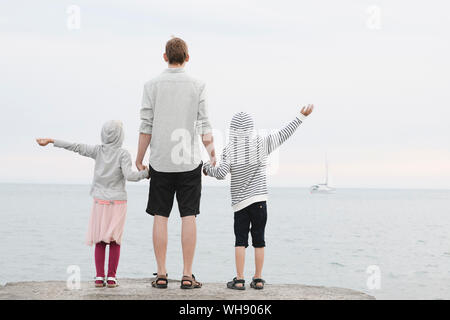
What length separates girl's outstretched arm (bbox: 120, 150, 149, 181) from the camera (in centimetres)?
538

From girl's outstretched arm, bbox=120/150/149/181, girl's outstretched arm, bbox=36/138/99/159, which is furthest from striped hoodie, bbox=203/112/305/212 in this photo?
girl's outstretched arm, bbox=36/138/99/159

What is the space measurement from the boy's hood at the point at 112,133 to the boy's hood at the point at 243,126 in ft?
4.00

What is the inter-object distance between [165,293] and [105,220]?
102 cm

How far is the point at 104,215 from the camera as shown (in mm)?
5582

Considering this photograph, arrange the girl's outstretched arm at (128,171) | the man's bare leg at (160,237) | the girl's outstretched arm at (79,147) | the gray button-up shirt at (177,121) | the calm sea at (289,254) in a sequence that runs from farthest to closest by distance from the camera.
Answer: the calm sea at (289,254) → the girl's outstretched arm at (79,147) → the girl's outstretched arm at (128,171) → the man's bare leg at (160,237) → the gray button-up shirt at (177,121)

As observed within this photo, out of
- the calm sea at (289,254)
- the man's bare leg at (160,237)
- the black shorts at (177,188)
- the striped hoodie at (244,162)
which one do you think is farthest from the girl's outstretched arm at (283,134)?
the calm sea at (289,254)

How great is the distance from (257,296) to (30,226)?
4528 cm

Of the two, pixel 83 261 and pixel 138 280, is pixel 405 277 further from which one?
pixel 138 280

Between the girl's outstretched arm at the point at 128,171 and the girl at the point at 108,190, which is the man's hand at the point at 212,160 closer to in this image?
the girl's outstretched arm at the point at 128,171

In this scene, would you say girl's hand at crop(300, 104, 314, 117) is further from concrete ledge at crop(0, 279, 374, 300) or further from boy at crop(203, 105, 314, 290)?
concrete ledge at crop(0, 279, 374, 300)

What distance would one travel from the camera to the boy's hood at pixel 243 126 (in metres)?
5.59

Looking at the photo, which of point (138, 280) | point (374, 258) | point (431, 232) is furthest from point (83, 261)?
point (431, 232)
